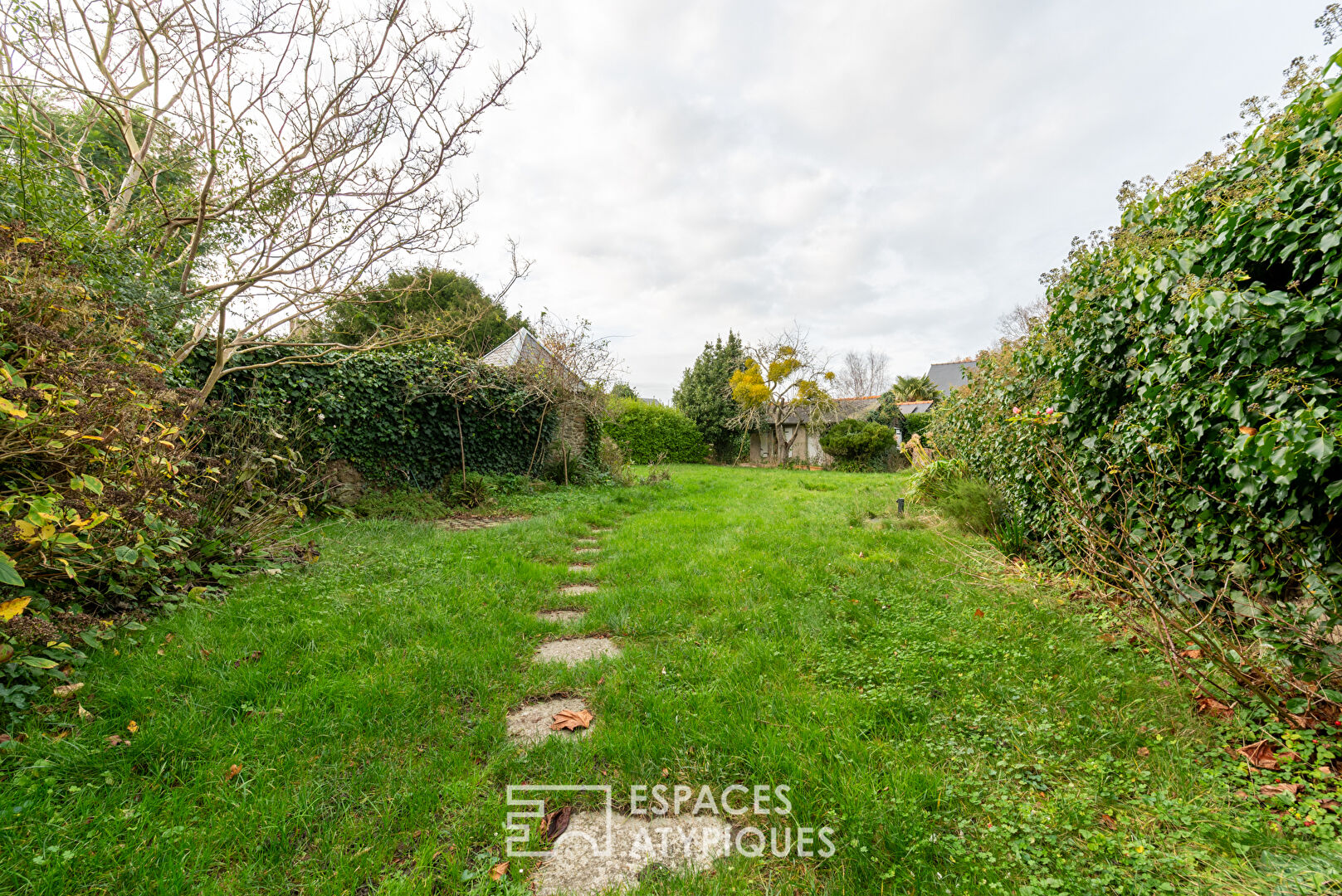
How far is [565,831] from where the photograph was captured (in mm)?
1526

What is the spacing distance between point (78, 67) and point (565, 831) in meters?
6.80

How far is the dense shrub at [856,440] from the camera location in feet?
57.7

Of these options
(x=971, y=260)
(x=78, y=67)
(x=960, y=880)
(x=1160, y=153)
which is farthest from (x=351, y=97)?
(x=971, y=260)

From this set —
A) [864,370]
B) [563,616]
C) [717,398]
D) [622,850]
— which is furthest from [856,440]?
[864,370]

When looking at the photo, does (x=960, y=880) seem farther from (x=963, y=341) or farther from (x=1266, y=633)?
(x=963, y=341)

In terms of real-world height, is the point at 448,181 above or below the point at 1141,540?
above

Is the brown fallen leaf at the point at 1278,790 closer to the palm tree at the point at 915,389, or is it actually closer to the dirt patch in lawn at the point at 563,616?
the dirt patch in lawn at the point at 563,616

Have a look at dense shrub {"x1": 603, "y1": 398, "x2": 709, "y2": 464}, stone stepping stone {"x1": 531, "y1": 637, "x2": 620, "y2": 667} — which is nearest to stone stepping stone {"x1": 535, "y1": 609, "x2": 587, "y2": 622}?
stone stepping stone {"x1": 531, "y1": 637, "x2": 620, "y2": 667}

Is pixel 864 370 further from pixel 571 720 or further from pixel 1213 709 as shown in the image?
pixel 571 720

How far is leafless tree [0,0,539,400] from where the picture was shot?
371 centimetres

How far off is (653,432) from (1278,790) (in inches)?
674

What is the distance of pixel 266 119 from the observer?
13.3ft

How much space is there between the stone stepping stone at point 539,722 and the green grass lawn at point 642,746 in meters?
0.06

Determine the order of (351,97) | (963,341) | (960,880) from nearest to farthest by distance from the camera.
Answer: (960,880) → (351,97) → (963,341)
